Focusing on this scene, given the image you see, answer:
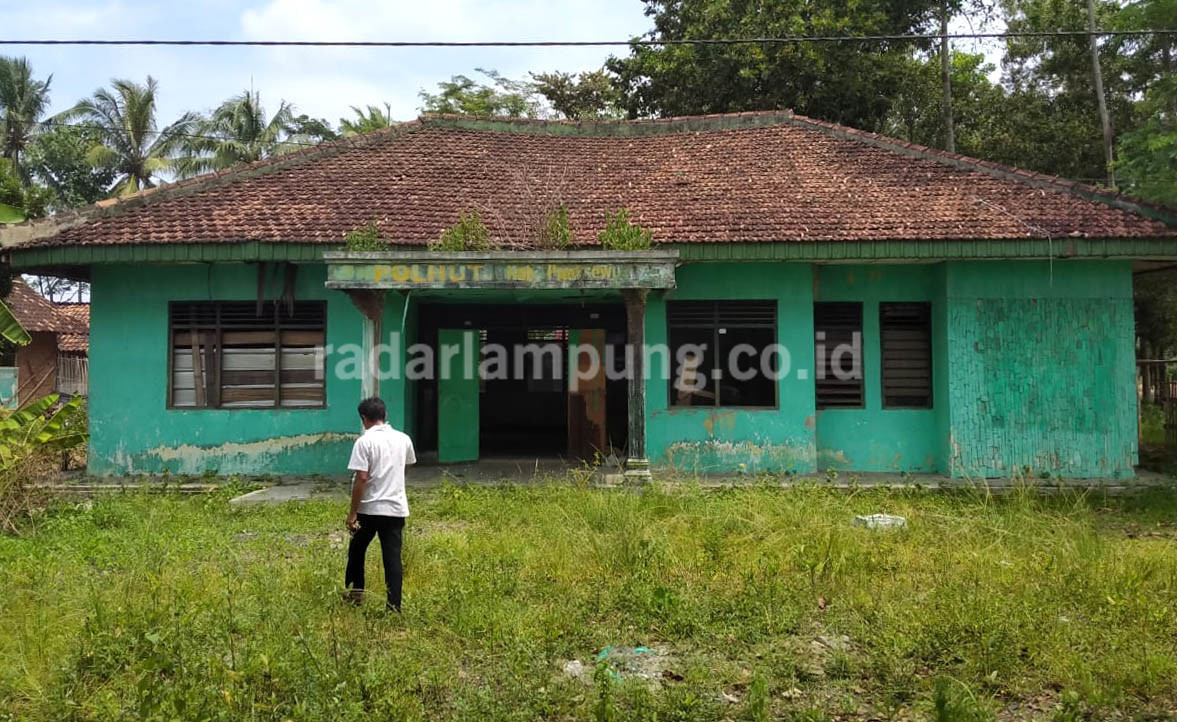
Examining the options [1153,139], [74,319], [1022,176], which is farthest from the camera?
[74,319]

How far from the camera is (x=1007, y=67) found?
2289 cm

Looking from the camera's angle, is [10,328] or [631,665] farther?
[10,328]

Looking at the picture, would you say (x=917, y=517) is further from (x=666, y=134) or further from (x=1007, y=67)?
(x=1007, y=67)

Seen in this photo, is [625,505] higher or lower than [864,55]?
lower

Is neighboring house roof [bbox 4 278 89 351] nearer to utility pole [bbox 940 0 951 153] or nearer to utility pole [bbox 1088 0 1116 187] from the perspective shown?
utility pole [bbox 940 0 951 153]

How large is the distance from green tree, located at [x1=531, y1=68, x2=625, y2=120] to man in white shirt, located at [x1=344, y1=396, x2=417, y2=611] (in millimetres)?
21537

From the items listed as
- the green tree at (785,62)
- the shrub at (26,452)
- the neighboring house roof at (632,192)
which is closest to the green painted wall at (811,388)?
the neighboring house roof at (632,192)

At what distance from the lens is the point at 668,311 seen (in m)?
10.9

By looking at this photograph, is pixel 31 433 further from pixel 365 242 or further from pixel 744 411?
pixel 744 411

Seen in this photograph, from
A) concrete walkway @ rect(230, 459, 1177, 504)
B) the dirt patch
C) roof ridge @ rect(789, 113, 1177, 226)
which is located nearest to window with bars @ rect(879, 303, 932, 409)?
concrete walkway @ rect(230, 459, 1177, 504)

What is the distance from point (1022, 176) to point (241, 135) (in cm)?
3136

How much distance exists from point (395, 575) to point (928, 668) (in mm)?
3140

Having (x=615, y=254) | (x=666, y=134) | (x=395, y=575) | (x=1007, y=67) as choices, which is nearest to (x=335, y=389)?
(x=615, y=254)

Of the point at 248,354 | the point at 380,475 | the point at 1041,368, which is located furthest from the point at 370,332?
the point at 1041,368
